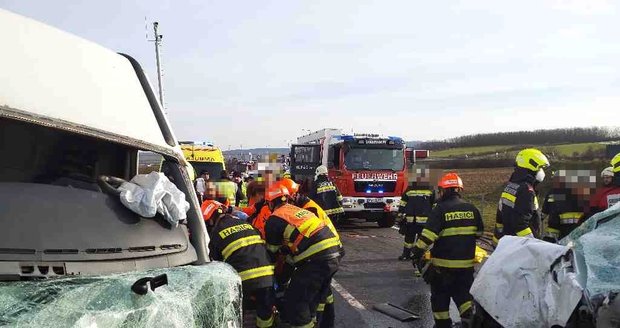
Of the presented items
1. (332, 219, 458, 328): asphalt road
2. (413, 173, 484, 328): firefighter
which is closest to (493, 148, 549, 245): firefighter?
(413, 173, 484, 328): firefighter

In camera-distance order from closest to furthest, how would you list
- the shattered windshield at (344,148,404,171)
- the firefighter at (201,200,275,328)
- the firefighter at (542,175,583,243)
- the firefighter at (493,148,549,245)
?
the firefighter at (201,200,275,328)
the firefighter at (493,148,549,245)
the firefighter at (542,175,583,243)
the shattered windshield at (344,148,404,171)

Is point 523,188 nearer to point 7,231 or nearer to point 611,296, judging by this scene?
point 611,296

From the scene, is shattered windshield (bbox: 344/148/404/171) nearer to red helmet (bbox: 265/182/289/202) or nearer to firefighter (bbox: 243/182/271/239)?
firefighter (bbox: 243/182/271/239)

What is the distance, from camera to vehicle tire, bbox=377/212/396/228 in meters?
14.5

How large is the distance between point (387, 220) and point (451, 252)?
9.69 meters

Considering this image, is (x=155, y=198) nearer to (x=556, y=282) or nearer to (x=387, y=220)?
(x=556, y=282)

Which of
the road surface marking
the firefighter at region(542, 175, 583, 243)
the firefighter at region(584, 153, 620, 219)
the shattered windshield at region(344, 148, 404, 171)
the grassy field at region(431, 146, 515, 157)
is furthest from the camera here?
the grassy field at region(431, 146, 515, 157)

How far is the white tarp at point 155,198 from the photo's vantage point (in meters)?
2.49

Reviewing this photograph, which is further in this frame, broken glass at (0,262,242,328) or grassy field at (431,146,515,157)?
grassy field at (431,146,515,157)

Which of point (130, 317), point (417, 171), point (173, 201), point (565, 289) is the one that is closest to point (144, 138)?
point (173, 201)

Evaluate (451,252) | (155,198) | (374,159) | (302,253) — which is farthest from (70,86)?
(374,159)

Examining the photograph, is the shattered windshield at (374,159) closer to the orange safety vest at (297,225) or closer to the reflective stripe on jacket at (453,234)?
the reflective stripe on jacket at (453,234)

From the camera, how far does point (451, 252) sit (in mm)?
5020

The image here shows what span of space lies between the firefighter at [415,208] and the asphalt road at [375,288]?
600 millimetres
